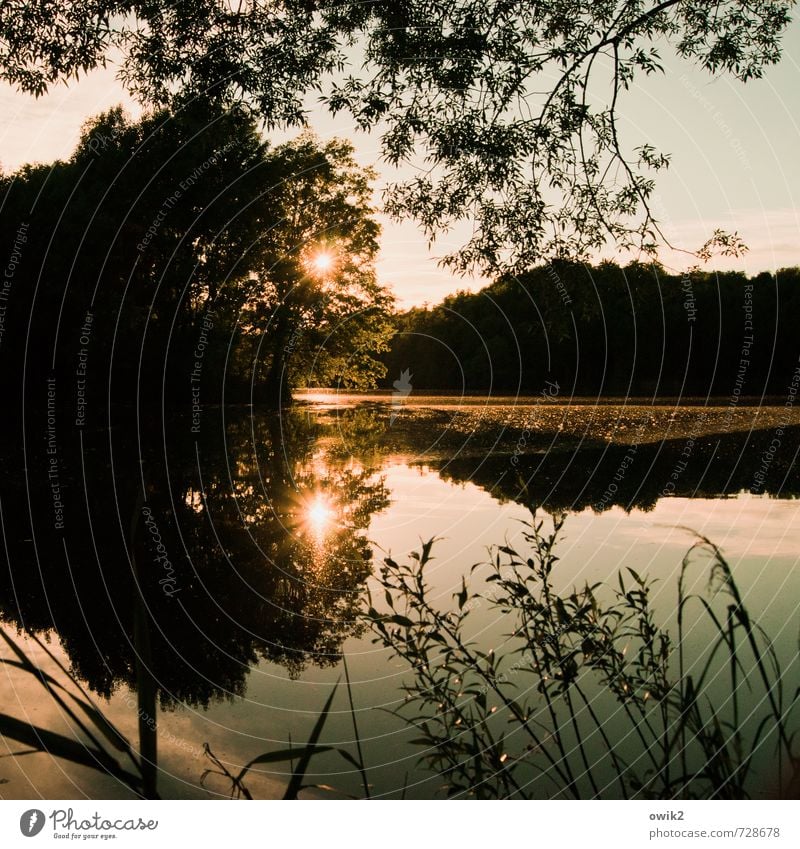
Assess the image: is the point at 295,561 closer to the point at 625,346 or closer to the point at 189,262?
the point at 189,262

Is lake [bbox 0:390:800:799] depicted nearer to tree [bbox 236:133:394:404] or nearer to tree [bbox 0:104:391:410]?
tree [bbox 0:104:391:410]

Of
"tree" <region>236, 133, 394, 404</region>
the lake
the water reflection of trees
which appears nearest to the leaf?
the lake

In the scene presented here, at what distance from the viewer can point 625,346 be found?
162ft

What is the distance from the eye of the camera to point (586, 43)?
24.8 ft

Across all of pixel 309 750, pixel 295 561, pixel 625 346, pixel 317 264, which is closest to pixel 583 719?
pixel 309 750

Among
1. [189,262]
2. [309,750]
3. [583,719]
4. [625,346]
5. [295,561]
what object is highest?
[189,262]

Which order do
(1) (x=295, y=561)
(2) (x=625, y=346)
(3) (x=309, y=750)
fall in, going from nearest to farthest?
(3) (x=309, y=750), (1) (x=295, y=561), (2) (x=625, y=346)

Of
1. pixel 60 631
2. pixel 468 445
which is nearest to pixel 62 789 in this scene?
pixel 60 631

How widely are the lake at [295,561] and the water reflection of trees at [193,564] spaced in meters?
0.03

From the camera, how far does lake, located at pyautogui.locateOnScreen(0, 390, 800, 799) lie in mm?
4582

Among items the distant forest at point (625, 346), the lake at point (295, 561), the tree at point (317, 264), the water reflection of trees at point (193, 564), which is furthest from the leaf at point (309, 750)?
the tree at point (317, 264)

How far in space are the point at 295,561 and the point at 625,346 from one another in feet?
144

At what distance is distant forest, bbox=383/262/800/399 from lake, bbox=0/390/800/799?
5534mm

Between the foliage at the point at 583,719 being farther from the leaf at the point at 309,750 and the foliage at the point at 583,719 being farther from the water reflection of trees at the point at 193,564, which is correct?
the water reflection of trees at the point at 193,564
